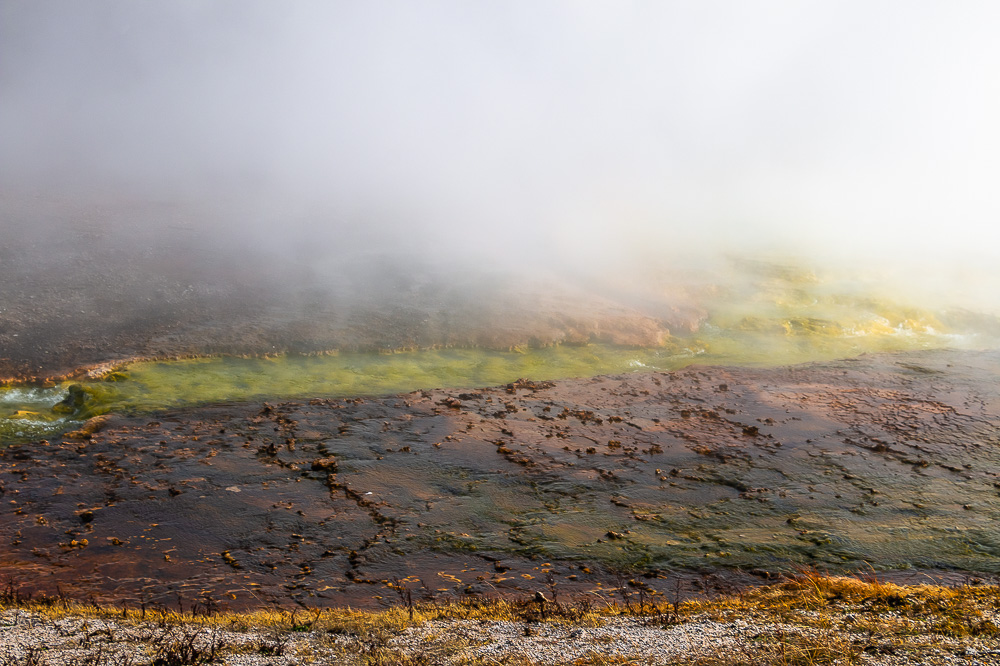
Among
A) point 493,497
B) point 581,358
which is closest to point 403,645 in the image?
point 493,497

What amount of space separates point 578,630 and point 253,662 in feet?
10.5

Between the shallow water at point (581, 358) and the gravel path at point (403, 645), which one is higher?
the shallow water at point (581, 358)

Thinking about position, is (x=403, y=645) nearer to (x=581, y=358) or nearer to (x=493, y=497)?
(x=493, y=497)

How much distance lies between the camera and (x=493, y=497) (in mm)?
10602

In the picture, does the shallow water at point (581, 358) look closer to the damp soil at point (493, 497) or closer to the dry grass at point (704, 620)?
the damp soil at point (493, 497)

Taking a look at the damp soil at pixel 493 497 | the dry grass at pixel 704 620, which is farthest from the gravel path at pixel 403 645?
the damp soil at pixel 493 497

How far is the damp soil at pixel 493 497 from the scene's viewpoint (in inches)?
335

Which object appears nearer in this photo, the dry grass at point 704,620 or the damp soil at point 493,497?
the dry grass at point 704,620

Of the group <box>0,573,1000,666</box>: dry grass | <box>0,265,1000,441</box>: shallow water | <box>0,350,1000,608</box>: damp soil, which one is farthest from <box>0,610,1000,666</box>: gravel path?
<box>0,265,1000,441</box>: shallow water

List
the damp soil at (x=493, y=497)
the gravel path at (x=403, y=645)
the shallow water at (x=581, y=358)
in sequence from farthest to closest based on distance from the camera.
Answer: the shallow water at (x=581, y=358) → the damp soil at (x=493, y=497) → the gravel path at (x=403, y=645)

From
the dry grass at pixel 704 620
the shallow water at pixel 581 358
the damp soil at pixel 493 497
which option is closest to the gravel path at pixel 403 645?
the dry grass at pixel 704 620

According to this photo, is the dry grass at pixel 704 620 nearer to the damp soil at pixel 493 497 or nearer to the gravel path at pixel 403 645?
the gravel path at pixel 403 645

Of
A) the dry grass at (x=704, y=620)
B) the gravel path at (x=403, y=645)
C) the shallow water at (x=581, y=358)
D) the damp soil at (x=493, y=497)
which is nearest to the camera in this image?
the gravel path at (x=403, y=645)

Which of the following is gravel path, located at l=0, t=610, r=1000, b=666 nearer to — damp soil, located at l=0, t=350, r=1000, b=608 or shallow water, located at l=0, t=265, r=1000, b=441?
damp soil, located at l=0, t=350, r=1000, b=608
